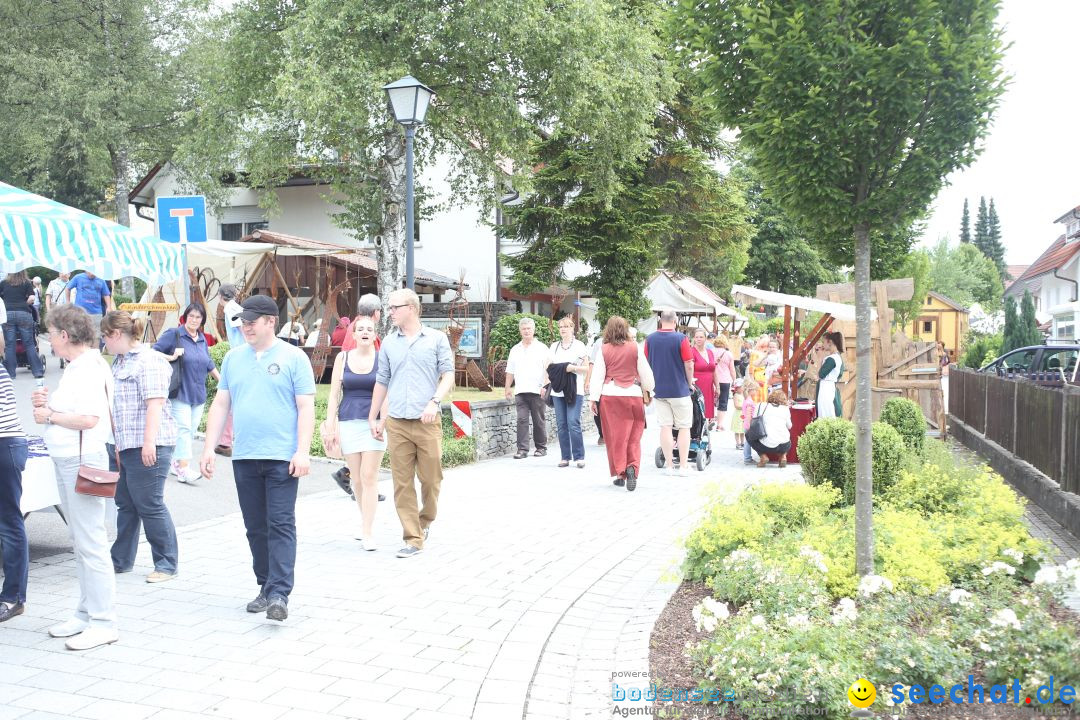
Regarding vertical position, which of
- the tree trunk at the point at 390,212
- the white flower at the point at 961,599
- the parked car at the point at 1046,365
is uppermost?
the tree trunk at the point at 390,212

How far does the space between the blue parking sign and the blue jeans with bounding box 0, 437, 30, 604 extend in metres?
4.86

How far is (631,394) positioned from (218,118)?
14012 mm

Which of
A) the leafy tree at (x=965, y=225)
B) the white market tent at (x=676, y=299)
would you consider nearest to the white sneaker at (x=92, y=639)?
the white market tent at (x=676, y=299)

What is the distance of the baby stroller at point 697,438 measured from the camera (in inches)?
478

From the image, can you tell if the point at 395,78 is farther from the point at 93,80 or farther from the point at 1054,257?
the point at 1054,257

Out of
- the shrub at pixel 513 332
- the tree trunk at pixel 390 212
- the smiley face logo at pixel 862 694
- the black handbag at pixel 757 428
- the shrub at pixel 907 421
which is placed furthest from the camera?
the shrub at pixel 513 332

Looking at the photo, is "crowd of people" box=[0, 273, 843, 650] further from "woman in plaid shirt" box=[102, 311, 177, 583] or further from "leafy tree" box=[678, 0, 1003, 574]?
"leafy tree" box=[678, 0, 1003, 574]

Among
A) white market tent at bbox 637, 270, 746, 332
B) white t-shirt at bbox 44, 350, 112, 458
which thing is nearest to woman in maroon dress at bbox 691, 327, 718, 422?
white t-shirt at bbox 44, 350, 112, 458

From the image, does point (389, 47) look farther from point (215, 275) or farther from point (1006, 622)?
point (1006, 622)

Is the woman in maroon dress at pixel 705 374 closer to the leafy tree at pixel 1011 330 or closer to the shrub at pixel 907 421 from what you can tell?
the shrub at pixel 907 421

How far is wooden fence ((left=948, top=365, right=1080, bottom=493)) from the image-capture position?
342 inches

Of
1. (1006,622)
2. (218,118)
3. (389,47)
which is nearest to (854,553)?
(1006,622)

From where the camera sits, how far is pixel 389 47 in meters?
18.4

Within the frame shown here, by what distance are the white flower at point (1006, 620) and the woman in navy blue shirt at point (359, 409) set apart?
15.3 ft
